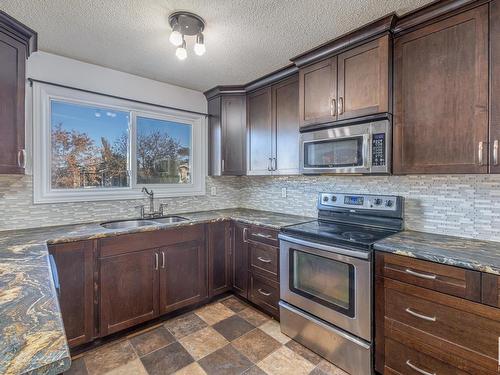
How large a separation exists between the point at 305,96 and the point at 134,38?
4.67ft

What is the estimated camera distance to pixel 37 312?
849mm

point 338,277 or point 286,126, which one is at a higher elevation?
point 286,126

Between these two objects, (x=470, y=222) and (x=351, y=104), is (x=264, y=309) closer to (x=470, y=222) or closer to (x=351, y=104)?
(x=470, y=222)

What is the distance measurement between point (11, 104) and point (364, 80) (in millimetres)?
2408

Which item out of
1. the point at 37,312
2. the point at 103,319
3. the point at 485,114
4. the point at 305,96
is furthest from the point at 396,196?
the point at 103,319

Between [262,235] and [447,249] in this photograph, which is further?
[262,235]

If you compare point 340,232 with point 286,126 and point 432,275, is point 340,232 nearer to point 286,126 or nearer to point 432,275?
point 432,275

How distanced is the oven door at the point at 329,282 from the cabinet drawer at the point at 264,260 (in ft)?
0.50

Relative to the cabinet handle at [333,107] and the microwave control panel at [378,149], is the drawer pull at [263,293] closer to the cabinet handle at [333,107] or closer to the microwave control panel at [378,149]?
the microwave control panel at [378,149]

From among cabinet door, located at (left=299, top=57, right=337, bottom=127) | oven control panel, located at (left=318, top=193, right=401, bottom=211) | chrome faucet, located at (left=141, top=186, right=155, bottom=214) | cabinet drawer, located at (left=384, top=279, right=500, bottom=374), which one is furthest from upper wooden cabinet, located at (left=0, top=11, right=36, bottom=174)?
cabinet drawer, located at (left=384, top=279, right=500, bottom=374)

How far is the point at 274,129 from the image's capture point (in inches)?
109

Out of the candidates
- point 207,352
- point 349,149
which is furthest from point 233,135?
point 207,352

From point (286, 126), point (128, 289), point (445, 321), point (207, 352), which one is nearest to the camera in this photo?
point (445, 321)

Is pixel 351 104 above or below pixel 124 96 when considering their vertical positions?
below
